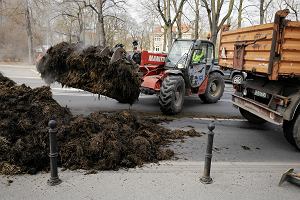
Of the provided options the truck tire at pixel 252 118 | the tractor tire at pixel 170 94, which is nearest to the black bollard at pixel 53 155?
the tractor tire at pixel 170 94

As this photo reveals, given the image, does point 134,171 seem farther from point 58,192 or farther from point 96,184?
point 58,192

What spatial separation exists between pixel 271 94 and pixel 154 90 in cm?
332

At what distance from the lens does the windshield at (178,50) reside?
10010 mm

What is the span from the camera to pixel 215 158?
5.84m

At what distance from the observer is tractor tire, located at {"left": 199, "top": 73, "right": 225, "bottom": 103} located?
11.6 m

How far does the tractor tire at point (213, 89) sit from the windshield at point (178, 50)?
7.00 feet

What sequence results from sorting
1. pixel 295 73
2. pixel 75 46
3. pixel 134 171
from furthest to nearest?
pixel 75 46
pixel 295 73
pixel 134 171

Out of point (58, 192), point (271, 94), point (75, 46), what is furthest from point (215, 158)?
point (75, 46)

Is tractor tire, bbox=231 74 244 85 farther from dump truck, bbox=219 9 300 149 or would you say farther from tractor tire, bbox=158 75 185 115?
tractor tire, bbox=158 75 185 115

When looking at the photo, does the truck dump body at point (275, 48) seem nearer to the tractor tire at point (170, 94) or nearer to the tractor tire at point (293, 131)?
the tractor tire at point (293, 131)

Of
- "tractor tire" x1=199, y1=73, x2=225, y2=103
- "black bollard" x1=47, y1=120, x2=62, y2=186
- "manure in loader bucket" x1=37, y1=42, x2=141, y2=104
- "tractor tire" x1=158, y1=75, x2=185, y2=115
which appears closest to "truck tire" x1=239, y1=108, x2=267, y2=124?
"tractor tire" x1=158, y1=75, x2=185, y2=115

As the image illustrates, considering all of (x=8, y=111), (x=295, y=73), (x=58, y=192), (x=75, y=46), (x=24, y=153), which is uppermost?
(x=75, y=46)

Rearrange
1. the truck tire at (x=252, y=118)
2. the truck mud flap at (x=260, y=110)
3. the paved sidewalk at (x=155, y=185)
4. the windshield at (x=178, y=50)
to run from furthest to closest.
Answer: the windshield at (x=178, y=50) < the truck tire at (x=252, y=118) < the truck mud flap at (x=260, y=110) < the paved sidewalk at (x=155, y=185)

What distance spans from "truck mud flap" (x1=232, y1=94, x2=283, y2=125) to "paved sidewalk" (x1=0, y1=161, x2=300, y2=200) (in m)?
1.34
